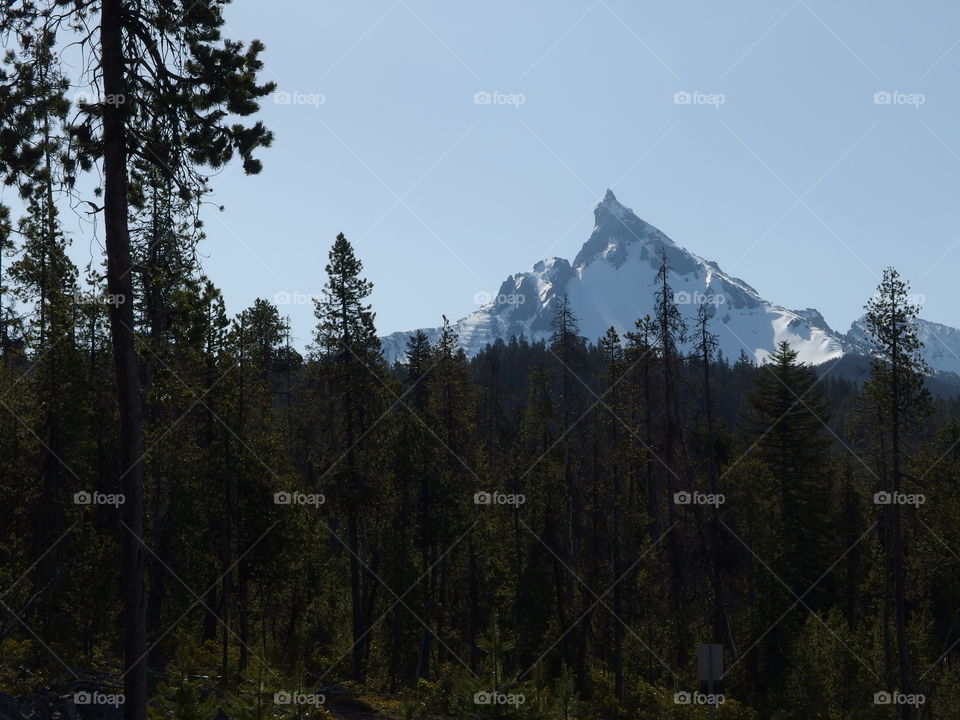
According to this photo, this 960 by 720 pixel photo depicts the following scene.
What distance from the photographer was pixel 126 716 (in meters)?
12.4

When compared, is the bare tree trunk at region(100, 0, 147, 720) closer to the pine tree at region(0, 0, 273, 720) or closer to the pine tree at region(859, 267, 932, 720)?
the pine tree at region(0, 0, 273, 720)

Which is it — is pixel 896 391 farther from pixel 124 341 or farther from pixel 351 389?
pixel 124 341

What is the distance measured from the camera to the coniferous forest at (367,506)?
13.0m

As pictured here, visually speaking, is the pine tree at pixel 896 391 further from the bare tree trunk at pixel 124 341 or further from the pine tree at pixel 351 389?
the bare tree trunk at pixel 124 341

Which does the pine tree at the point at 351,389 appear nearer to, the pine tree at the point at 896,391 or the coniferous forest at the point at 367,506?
the coniferous forest at the point at 367,506

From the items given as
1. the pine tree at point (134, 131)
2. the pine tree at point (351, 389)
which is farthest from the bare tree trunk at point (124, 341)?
the pine tree at point (351, 389)

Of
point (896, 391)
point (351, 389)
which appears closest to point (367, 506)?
point (351, 389)

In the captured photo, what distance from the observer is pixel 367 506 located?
31047mm

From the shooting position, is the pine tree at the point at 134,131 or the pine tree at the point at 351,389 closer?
the pine tree at the point at 134,131

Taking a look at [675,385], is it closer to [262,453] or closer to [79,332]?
[262,453]


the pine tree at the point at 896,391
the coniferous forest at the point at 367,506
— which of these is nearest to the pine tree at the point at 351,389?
the coniferous forest at the point at 367,506

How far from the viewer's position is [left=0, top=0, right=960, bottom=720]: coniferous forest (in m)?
13.0

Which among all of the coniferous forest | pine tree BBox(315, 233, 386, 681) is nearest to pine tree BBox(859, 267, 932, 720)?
the coniferous forest

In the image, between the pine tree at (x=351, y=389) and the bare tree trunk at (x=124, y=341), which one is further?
the pine tree at (x=351, y=389)
